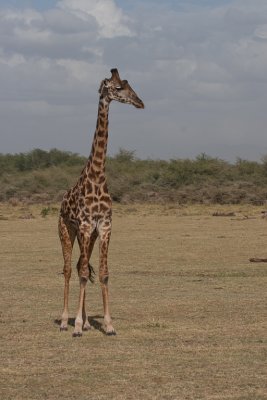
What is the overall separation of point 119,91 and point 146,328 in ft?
8.81

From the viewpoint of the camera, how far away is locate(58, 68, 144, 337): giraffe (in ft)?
34.6

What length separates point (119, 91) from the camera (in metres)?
10.8

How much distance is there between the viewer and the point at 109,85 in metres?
10.8

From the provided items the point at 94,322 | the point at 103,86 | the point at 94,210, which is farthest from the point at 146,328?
the point at 103,86

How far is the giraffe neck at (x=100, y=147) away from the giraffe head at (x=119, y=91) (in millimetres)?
143

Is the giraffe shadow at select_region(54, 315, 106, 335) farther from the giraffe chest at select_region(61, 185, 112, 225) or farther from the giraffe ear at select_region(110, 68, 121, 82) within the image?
the giraffe ear at select_region(110, 68, 121, 82)

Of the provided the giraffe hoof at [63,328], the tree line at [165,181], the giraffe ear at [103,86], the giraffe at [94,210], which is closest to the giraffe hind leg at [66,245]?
the giraffe at [94,210]

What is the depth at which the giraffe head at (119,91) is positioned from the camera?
10727 mm

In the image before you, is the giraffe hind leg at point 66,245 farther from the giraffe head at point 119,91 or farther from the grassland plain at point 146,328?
the giraffe head at point 119,91

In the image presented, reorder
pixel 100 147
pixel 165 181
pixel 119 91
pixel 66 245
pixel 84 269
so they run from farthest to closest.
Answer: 1. pixel 165 181
2. pixel 66 245
3. pixel 100 147
4. pixel 119 91
5. pixel 84 269

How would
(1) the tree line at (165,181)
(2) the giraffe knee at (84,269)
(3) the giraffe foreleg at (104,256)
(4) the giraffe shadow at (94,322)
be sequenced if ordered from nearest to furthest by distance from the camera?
1. (3) the giraffe foreleg at (104,256)
2. (2) the giraffe knee at (84,269)
3. (4) the giraffe shadow at (94,322)
4. (1) the tree line at (165,181)

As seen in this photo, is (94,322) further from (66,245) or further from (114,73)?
(114,73)

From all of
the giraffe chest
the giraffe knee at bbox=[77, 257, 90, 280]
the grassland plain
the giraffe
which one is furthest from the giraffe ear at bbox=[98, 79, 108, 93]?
the grassland plain

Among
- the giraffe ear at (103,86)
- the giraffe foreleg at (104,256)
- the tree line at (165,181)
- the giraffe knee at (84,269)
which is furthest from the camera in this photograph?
the tree line at (165,181)
